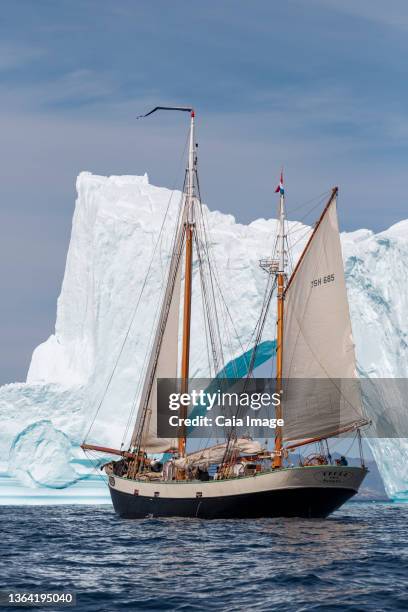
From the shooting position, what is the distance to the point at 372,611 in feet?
53.2

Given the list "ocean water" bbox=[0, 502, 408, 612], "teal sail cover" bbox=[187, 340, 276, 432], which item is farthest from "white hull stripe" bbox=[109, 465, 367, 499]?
"teal sail cover" bbox=[187, 340, 276, 432]

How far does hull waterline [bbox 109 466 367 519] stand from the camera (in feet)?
115

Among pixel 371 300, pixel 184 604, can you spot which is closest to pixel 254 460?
pixel 184 604

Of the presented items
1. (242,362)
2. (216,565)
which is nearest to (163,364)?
(242,362)

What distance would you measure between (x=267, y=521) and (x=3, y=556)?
1273 cm

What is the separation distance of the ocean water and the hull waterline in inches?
72.3

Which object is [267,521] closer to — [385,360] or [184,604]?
[184,604]

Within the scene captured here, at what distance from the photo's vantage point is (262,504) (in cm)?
3534

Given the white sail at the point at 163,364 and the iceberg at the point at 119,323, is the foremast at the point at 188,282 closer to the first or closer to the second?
the white sail at the point at 163,364

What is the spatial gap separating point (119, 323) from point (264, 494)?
1032 inches

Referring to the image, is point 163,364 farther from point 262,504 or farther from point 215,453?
point 262,504

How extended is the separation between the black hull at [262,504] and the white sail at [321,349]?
106 inches

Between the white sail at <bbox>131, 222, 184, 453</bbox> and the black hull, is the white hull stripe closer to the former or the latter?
the black hull

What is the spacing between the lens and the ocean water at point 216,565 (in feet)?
57.1
